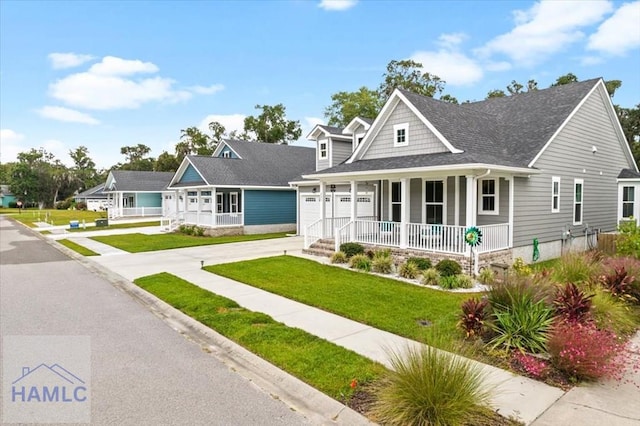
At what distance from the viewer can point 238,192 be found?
26156 mm

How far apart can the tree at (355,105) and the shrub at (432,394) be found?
36320 mm

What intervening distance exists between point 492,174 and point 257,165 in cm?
1906

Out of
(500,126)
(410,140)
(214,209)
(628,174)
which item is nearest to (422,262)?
(410,140)

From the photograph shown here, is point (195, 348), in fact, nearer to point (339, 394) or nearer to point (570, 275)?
point (339, 394)

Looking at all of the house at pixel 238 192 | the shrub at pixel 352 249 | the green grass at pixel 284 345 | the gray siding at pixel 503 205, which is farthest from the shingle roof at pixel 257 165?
the green grass at pixel 284 345

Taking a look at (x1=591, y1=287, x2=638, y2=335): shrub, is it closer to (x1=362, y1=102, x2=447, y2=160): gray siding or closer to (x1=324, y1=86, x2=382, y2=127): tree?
(x1=362, y1=102, x2=447, y2=160): gray siding

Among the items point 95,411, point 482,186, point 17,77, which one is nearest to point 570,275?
point 482,186

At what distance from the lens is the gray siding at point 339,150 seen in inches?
902

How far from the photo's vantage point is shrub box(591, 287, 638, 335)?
6664 mm

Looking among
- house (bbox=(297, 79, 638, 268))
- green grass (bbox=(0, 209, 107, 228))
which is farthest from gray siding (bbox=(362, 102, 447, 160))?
green grass (bbox=(0, 209, 107, 228))

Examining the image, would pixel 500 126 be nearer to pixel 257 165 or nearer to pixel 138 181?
pixel 257 165

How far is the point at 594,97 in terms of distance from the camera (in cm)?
1641

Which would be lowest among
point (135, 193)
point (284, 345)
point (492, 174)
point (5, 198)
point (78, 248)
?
point (78, 248)

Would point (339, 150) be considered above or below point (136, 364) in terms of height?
above
